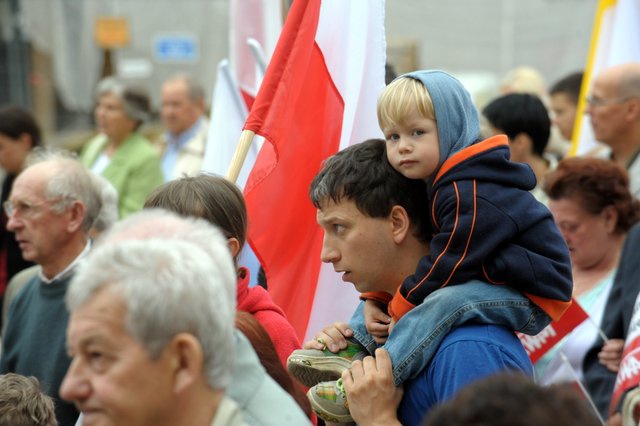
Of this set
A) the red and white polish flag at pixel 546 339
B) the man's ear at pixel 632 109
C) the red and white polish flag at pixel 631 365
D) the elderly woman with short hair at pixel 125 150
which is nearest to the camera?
the red and white polish flag at pixel 631 365

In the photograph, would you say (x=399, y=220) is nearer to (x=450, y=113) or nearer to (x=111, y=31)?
(x=450, y=113)

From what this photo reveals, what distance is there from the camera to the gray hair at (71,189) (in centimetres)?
519

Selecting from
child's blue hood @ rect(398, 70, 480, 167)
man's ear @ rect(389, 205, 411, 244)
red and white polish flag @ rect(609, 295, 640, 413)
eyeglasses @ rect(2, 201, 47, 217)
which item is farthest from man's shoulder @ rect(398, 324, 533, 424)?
eyeglasses @ rect(2, 201, 47, 217)

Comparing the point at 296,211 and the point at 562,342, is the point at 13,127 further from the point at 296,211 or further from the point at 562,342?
the point at 562,342

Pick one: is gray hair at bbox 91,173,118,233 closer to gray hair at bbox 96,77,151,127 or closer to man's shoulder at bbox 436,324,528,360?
man's shoulder at bbox 436,324,528,360

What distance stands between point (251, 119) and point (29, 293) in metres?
1.35

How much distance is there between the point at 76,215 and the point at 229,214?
5.51 feet

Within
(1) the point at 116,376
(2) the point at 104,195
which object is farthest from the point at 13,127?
(1) the point at 116,376

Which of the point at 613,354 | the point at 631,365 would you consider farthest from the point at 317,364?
the point at 613,354

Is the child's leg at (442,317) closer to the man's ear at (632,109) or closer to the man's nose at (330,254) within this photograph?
the man's nose at (330,254)

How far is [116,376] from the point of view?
230cm

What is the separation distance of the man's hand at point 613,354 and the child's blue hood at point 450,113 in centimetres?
151

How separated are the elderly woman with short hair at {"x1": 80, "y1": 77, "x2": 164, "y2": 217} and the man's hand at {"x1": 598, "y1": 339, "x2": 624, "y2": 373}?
191 inches

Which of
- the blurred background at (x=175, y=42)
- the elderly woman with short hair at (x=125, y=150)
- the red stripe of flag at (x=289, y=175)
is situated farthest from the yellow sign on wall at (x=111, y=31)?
the red stripe of flag at (x=289, y=175)
